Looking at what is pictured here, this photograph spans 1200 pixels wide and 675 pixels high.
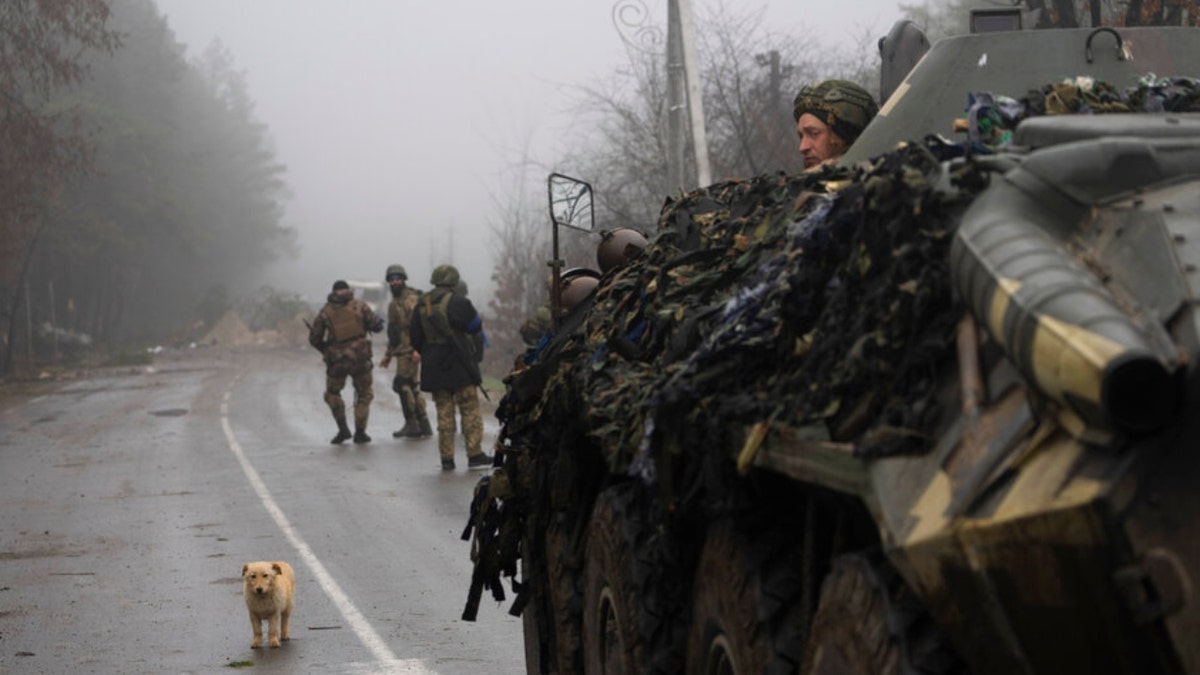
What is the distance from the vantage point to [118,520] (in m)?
16.1

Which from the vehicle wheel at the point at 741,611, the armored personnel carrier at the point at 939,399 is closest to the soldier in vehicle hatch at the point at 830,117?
the armored personnel carrier at the point at 939,399

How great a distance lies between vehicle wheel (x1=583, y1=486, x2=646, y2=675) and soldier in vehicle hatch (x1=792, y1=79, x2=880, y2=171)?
1.58m

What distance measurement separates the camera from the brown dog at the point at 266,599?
10305 mm

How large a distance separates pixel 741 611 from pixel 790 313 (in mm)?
823

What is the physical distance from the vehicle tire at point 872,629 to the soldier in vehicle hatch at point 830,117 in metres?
3.26

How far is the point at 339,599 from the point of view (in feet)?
38.3

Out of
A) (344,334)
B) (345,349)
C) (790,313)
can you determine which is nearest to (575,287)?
(790,313)

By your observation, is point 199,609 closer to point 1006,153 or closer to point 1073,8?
point 1006,153

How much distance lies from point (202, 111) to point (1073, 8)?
7705cm

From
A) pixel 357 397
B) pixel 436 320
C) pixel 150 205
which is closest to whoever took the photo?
pixel 436 320

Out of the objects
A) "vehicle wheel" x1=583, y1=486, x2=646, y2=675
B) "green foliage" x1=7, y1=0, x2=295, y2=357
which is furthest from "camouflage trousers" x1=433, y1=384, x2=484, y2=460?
"green foliage" x1=7, y1=0, x2=295, y2=357

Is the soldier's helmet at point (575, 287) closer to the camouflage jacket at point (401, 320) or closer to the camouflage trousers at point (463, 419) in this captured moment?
the camouflage trousers at point (463, 419)

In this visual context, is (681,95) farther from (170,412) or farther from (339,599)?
(339,599)

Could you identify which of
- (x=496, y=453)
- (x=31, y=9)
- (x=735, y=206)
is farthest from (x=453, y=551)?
(x=31, y=9)
